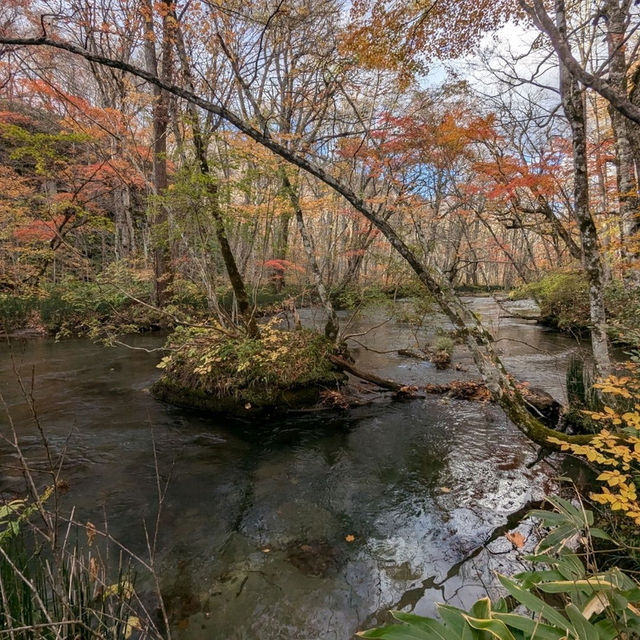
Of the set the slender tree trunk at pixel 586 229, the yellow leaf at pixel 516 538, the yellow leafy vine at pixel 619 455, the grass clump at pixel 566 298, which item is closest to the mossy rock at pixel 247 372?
the yellow leaf at pixel 516 538

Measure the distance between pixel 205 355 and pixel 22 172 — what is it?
16.6m

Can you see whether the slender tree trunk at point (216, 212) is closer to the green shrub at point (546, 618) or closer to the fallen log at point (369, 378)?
the fallen log at point (369, 378)

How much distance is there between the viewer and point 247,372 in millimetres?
6113

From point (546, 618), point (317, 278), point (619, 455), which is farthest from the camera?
point (317, 278)

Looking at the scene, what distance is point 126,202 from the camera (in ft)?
58.5

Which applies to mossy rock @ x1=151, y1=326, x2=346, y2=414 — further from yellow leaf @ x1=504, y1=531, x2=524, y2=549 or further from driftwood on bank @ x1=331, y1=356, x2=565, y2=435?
yellow leaf @ x1=504, y1=531, x2=524, y2=549

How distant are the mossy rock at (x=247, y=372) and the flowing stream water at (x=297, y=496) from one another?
0.32 m

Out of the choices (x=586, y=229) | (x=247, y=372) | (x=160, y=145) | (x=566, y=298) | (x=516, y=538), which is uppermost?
(x=160, y=145)

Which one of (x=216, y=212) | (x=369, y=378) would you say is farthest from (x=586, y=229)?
(x=216, y=212)

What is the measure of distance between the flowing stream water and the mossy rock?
1.03ft

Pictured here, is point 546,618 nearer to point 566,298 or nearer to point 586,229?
point 586,229

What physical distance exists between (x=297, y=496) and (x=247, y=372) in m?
2.58

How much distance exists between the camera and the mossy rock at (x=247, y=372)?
6.03 metres

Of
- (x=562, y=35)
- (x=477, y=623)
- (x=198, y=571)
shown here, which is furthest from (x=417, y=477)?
(x=562, y=35)
